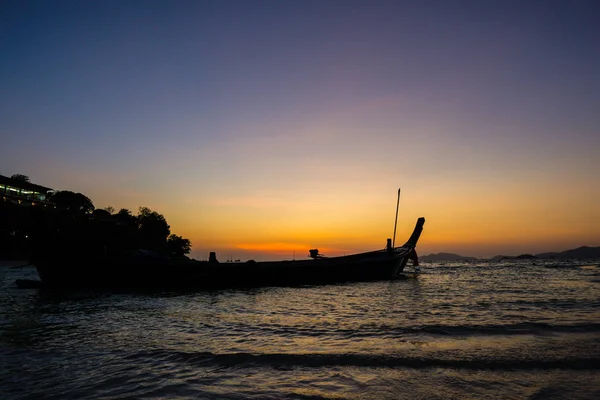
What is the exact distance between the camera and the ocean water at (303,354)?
496cm

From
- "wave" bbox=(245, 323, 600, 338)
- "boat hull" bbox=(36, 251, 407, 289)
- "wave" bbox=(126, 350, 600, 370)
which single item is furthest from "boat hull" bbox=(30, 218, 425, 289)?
"wave" bbox=(126, 350, 600, 370)

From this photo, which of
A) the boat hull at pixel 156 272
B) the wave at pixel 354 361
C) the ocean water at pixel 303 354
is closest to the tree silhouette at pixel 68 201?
the boat hull at pixel 156 272

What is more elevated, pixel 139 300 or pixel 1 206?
pixel 1 206

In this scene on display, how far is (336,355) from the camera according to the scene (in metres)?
6.73

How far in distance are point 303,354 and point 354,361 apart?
3.58ft

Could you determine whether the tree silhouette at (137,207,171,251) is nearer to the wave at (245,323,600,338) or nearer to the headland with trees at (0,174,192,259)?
the headland with trees at (0,174,192,259)

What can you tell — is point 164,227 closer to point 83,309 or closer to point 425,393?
point 83,309

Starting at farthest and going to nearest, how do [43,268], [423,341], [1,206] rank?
[1,206] → [43,268] → [423,341]

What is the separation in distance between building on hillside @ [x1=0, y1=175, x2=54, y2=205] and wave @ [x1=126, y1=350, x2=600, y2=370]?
10052 centimetres

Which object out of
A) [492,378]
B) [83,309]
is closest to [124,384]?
[492,378]

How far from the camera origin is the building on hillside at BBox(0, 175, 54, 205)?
3315 inches

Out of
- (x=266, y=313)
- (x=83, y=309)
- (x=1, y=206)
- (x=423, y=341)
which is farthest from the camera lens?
(x=1, y=206)

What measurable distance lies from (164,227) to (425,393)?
120872 mm

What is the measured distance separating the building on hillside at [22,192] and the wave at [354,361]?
330 ft
